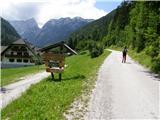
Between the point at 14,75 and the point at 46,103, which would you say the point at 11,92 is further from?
the point at 14,75

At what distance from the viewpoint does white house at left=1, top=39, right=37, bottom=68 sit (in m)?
115

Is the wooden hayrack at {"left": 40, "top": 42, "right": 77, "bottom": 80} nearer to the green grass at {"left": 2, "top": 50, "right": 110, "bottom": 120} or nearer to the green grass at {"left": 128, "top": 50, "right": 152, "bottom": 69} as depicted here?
the green grass at {"left": 2, "top": 50, "right": 110, "bottom": 120}

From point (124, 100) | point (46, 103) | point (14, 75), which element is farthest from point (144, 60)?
point (46, 103)

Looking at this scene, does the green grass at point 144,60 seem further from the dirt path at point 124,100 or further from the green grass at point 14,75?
the green grass at point 14,75

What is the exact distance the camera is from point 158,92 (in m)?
16.1

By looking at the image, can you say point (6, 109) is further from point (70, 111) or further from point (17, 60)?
point (17, 60)

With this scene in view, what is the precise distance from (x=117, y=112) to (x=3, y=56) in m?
109

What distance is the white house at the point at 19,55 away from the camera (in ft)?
376

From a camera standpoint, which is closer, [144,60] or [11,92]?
[11,92]

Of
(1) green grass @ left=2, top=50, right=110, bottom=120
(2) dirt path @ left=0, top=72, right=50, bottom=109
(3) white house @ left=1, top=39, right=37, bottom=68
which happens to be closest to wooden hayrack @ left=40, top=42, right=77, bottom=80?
(2) dirt path @ left=0, top=72, right=50, bottom=109

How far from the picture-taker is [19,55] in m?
115

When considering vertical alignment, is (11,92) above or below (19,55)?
above

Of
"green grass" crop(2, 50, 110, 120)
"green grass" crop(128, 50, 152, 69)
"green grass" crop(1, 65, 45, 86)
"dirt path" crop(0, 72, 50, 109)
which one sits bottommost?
"green grass" crop(1, 65, 45, 86)

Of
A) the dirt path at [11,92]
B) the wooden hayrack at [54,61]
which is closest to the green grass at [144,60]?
the dirt path at [11,92]
